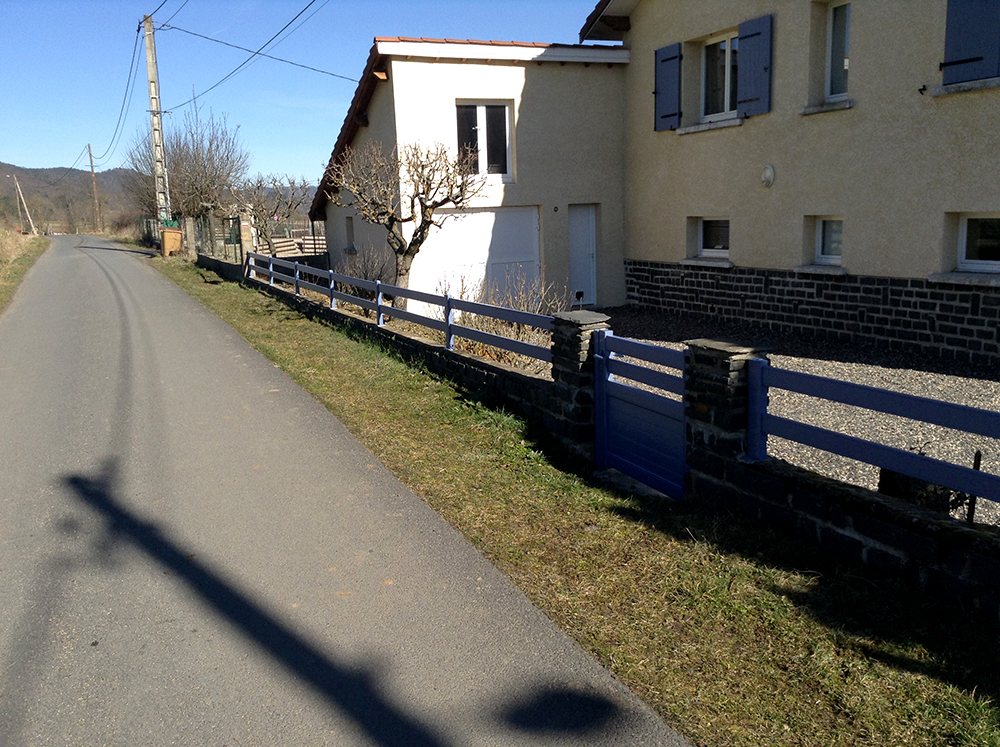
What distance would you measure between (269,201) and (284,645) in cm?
2005

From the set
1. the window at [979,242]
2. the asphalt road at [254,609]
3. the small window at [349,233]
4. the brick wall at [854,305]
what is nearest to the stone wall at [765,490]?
the asphalt road at [254,609]

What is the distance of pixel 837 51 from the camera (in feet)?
38.3

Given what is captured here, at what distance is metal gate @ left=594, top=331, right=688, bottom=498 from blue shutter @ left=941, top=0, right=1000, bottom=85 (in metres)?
6.19

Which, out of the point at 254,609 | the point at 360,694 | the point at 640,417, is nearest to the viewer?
the point at 360,694

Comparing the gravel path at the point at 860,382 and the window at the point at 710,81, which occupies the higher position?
the window at the point at 710,81

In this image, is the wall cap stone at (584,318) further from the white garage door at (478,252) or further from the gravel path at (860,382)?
the white garage door at (478,252)

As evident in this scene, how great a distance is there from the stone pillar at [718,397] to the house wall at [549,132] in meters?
10.6

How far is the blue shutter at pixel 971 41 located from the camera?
9141 millimetres

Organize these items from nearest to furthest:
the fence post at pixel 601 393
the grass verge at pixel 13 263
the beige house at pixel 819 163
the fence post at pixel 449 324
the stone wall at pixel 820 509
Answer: the stone wall at pixel 820 509, the fence post at pixel 601 393, the fence post at pixel 449 324, the beige house at pixel 819 163, the grass verge at pixel 13 263

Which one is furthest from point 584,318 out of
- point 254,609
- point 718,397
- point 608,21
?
point 608,21

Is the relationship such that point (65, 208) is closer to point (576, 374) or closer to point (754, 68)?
point (754, 68)

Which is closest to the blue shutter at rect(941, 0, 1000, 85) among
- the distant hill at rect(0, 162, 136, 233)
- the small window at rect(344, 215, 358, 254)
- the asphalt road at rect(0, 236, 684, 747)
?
the asphalt road at rect(0, 236, 684, 747)

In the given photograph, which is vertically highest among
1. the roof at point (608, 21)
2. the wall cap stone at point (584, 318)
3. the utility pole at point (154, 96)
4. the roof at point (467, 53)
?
the utility pole at point (154, 96)

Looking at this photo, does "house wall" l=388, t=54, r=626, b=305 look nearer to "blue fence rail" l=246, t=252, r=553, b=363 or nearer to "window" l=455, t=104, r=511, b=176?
"window" l=455, t=104, r=511, b=176
